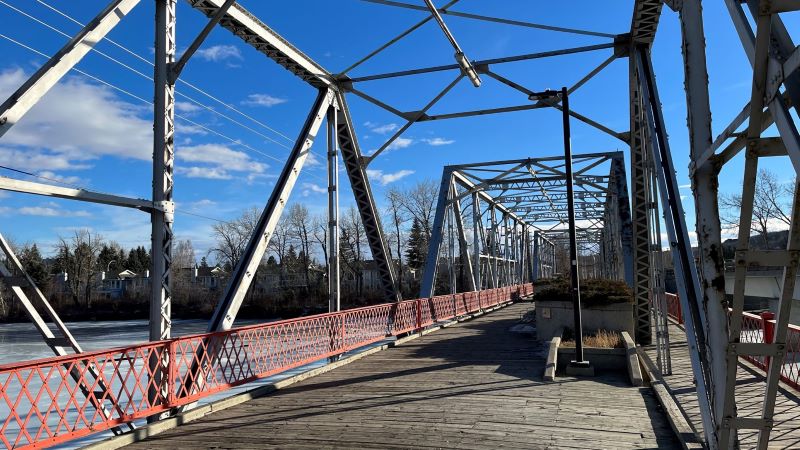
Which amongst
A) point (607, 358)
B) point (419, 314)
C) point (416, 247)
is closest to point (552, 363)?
point (607, 358)

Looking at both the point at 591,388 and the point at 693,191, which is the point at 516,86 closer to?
the point at 591,388

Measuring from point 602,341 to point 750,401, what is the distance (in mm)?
3901

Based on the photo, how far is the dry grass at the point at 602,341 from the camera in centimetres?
1111

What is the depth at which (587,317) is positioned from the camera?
42.3ft

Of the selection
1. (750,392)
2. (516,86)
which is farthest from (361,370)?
(516,86)

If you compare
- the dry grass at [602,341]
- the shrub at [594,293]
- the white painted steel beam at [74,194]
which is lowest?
the dry grass at [602,341]

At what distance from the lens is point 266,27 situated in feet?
33.5

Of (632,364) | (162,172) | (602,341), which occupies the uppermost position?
(162,172)

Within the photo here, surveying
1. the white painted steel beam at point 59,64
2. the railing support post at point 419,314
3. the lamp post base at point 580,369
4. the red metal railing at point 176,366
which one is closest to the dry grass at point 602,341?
the lamp post base at point 580,369

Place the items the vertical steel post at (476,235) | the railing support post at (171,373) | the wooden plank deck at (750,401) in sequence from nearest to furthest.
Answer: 1. the wooden plank deck at (750,401)
2. the railing support post at (171,373)
3. the vertical steel post at (476,235)

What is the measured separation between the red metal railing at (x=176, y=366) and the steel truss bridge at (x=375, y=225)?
0.11ft

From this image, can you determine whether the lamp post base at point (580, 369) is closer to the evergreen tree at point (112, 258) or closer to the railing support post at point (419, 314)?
the railing support post at point (419, 314)

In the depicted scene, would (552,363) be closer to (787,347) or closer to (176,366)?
(787,347)

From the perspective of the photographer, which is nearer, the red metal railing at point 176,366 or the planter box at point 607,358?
the red metal railing at point 176,366
